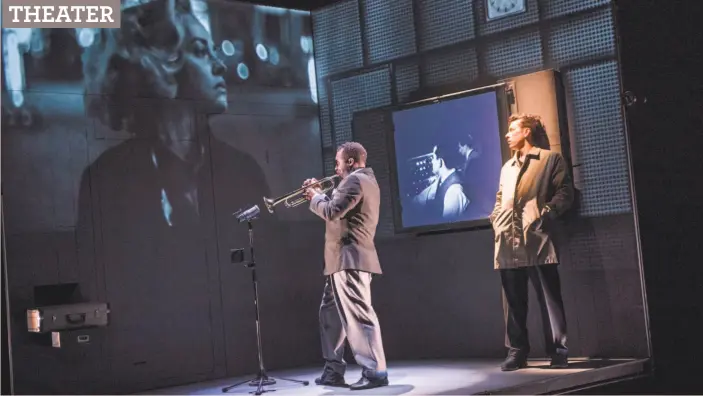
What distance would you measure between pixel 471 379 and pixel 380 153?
235 centimetres

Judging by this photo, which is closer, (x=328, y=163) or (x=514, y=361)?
(x=514, y=361)

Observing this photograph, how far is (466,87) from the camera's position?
7.20 m

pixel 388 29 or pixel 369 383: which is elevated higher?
pixel 388 29

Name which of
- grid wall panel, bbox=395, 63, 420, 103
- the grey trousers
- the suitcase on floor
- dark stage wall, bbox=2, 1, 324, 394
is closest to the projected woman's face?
dark stage wall, bbox=2, 1, 324, 394

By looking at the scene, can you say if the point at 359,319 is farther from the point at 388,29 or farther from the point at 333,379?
the point at 388,29

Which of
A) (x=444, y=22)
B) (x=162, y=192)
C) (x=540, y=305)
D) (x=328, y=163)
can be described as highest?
(x=444, y=22)

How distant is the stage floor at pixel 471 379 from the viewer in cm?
564

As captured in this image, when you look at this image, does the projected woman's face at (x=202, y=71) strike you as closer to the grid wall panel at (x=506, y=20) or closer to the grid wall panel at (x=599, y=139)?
the grid wall panel at (x=506, y=20)

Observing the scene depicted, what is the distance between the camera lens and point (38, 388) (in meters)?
6.32

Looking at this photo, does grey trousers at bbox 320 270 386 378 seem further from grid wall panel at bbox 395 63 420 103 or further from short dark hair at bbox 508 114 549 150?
grid wall panel at bbox 395 63 420 103

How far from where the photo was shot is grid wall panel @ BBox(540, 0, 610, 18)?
21.3 feet

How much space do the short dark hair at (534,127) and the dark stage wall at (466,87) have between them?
0.20 m

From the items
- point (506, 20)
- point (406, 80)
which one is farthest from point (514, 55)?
point (406, 80)

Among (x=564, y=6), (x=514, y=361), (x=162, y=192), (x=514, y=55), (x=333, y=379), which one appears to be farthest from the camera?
(x=162, y=192)
